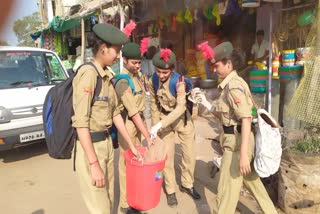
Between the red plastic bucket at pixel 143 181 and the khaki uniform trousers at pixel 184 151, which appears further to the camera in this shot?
the khaki uniform trousers at pixel 184 151

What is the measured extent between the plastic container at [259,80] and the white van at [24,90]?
11.9 ft

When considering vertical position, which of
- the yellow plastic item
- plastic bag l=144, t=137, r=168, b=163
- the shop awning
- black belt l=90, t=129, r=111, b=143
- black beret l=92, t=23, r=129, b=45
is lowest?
plastic bag l=144, t=137, r=168, b=163

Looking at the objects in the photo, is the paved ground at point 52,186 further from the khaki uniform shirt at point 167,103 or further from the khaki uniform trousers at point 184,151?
the khaki uniform shirt at point 167,103

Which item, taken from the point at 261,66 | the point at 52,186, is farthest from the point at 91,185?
the point at 261,66

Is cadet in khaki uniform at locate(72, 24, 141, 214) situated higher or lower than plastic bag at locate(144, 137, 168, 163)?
higher

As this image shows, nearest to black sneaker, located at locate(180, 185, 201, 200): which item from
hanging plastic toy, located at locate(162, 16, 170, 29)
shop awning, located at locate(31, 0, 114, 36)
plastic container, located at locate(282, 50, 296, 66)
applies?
plastic container, located at locate(282, 50, 296, 66)

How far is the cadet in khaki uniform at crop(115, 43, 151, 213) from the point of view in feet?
9.49

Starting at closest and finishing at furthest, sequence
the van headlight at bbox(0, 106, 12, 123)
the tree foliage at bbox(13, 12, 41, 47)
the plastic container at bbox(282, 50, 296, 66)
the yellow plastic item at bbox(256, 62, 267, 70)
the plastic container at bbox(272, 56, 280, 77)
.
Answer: the tree foliage at bbox(13, 12, 41, 47), the van headlight at bbox(0, 106, 12, 123), the plastic container at bbox(282, 50, 296, 66), the plastic container at bbox(272, 56, 280, 77), the yellow plastic item at bbox(256, 62, 267, 70)

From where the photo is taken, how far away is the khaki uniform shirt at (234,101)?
91.3 inches

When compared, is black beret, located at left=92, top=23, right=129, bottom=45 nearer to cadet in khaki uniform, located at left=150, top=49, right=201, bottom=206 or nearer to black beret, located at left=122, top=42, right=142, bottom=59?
black beret, located at left=122, top=42, right=142, bottom=59

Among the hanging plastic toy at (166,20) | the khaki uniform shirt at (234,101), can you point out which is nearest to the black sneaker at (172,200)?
the khaki uniform shirt at (234,101)

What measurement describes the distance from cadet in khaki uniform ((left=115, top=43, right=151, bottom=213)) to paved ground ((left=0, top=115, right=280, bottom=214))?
70 cm

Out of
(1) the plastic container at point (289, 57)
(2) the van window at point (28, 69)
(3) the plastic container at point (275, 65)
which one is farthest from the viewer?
(3) the plastic container at point (275, 65)

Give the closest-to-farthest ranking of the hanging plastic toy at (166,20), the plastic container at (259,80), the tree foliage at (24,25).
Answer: the tree foliage at (24,25) < the plastic container at (259,80) < the hanging plastic toy at (166,20)
